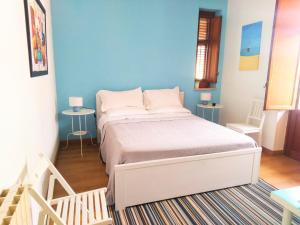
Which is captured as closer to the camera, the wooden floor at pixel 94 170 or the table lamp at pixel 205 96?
the wooden floor at pixel 94 170

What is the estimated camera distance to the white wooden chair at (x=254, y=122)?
315 centimetres

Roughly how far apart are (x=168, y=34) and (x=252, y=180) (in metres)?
2.55

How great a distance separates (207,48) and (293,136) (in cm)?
209

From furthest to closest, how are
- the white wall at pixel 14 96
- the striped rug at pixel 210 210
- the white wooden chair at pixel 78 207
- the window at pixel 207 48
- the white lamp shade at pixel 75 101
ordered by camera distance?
→ the window at pixel 207 48 < the white lamp shade at pixel 75 101 < the striped rug at pixel 210 210 < the white wooden chair at pixel 78 207 < the white wall at pixel 14 96

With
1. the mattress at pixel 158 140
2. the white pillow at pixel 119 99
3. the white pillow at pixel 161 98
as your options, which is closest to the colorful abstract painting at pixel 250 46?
the white pillow at pixel 161 98

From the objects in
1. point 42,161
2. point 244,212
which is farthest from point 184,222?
point 42,161

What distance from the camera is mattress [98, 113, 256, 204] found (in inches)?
76.9

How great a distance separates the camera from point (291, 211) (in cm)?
150

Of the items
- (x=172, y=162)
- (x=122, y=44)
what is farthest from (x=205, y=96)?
(x=172, y=162)

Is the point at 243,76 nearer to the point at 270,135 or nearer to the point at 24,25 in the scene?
the point at 270,135

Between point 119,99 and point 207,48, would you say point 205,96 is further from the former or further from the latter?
point 119,99

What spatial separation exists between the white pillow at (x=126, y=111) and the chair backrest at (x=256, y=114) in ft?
5.43

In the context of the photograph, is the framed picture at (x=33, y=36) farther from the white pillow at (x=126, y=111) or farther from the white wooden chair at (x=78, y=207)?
the white pillow at (x=126, y=111)

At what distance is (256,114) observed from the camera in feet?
11.0
